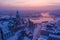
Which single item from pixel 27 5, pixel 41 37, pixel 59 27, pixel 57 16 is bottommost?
pixel 41 37

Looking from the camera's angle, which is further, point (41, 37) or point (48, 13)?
point (48, 13)

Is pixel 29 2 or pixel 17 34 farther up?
pixel 29 2

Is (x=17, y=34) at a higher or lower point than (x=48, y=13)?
lower

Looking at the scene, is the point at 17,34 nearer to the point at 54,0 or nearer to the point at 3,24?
the point at 3,24

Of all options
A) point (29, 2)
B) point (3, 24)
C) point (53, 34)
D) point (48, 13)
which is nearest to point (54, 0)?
point (48, 13)

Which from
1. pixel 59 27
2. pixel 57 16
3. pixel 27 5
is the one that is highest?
pixel 27 5

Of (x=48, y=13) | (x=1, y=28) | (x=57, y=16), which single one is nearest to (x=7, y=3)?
(x=1, y=28)

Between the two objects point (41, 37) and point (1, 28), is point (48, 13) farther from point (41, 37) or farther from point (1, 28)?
point (1, 28)

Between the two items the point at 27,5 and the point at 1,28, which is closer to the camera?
the point at 1,28
